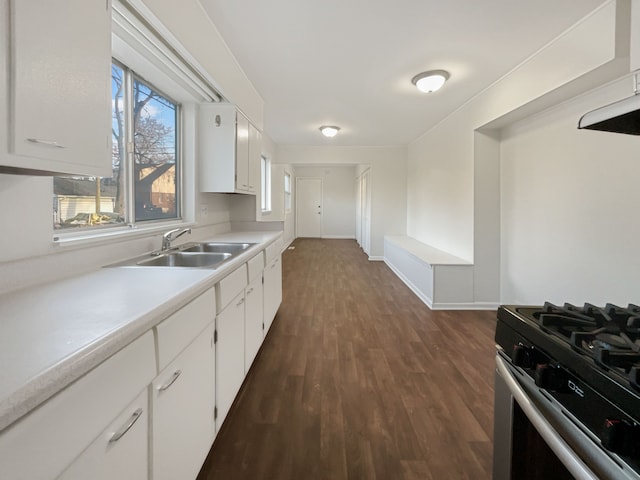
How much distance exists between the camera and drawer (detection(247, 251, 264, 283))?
2.03 metres

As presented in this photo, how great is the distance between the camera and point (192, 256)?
6.86 feet

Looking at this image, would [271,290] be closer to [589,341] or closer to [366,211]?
[589,341]

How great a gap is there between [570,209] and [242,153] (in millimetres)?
2929

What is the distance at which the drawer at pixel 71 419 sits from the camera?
499 millimetres

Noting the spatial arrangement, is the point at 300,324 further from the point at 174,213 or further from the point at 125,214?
the point at 125,214

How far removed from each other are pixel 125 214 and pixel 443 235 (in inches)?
163

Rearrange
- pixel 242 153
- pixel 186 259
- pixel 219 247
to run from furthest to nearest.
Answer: pixel 242 153 → pixel 219 247 → pixel 186 259

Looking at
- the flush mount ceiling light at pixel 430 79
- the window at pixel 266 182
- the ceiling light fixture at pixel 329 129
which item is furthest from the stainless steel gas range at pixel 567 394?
the window at pixel 266 182

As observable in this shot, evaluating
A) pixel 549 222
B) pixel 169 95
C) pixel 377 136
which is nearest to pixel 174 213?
pixel 169 95

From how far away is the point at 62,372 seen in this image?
58cm

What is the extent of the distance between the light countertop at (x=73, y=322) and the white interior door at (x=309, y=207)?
968 cm

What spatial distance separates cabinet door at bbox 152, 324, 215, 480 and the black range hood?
1.53 m

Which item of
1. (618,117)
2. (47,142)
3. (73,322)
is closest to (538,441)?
(618,117)

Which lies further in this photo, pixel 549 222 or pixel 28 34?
pixel 549 222
